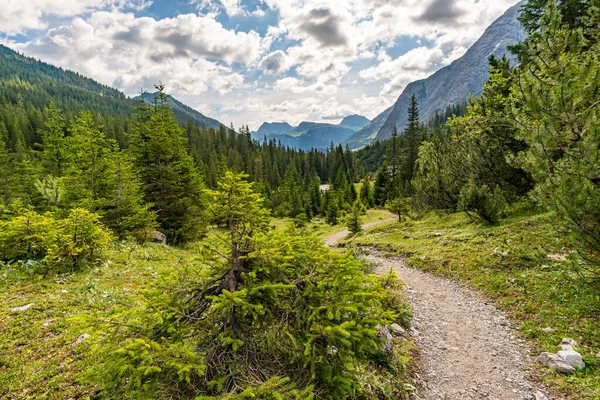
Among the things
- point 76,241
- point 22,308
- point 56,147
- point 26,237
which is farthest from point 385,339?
point 56,147

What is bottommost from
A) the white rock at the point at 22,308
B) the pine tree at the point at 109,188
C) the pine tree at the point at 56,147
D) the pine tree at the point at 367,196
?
the pine tree at the point at 367,196

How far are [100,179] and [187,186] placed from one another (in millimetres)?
5446

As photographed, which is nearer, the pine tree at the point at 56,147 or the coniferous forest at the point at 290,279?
the coniferous forest at the point at 290,279

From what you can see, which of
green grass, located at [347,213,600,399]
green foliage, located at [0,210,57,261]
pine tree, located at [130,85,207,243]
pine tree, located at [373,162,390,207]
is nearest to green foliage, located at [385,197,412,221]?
green grass, located at [347,213,600,399]

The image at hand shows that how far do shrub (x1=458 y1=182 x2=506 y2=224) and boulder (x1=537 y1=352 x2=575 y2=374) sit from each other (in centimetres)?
1031

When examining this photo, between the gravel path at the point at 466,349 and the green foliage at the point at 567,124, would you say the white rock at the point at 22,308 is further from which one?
the green foliage at the point at 567,124

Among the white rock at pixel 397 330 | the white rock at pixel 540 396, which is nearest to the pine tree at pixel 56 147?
the white rock at pixel 397 330

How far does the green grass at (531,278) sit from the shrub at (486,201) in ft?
2.11

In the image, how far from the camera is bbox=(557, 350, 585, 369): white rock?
5.55 metres

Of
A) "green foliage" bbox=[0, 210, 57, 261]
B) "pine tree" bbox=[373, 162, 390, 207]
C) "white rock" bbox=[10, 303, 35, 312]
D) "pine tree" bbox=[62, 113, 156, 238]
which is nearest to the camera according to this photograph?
"white rock" bbox=[10, 303, 35, 312]

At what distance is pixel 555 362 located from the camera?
5723 millimetres

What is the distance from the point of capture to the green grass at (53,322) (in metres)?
4.27

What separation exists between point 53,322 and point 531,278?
13.4 m

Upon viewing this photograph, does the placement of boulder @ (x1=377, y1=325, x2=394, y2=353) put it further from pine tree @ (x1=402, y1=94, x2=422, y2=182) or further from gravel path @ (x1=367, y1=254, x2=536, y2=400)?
pine tree @ (x1=402, y1=94, x2=422, y2=182)
